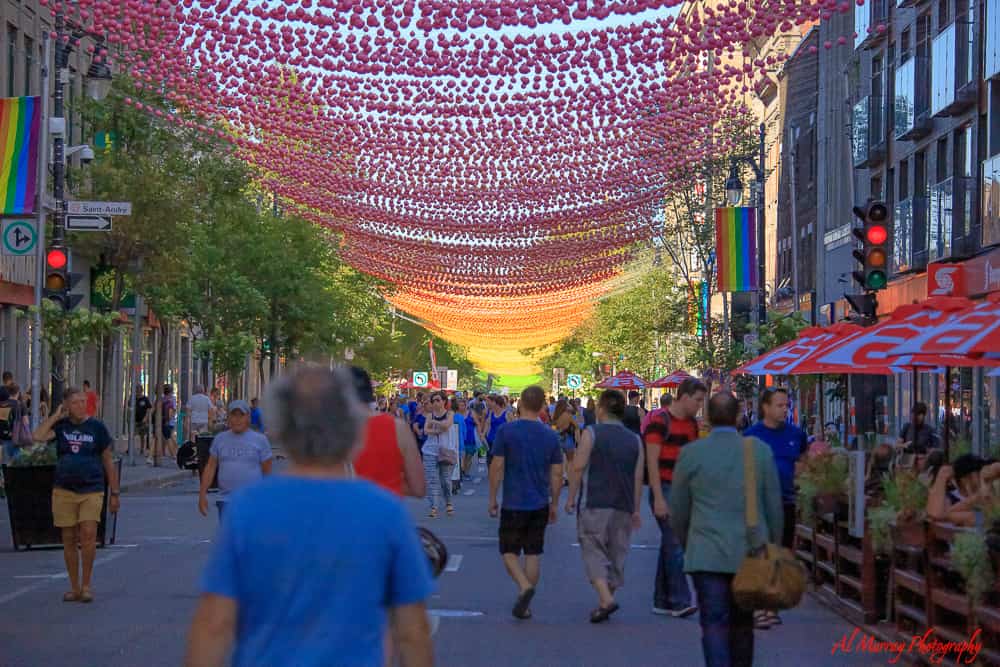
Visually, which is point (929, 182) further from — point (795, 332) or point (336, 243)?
point (336, 243)

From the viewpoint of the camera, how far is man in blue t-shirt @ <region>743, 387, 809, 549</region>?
14641 mm

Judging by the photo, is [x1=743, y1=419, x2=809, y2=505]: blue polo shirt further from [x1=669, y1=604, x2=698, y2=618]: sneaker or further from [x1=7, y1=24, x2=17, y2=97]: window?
[x1=7, y1=24, x2=17, y2=97]: window

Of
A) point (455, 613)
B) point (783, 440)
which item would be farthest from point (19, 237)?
point (783, 440)

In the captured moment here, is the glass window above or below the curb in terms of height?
above

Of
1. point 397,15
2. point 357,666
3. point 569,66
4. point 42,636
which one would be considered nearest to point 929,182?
point 569,66

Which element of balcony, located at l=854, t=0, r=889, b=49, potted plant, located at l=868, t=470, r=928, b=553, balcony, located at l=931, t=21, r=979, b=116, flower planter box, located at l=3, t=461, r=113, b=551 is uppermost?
balcony, located at l=854, t=0, r=889, b=49

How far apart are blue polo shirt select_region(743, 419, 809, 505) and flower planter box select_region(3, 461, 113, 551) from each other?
26.9 ft

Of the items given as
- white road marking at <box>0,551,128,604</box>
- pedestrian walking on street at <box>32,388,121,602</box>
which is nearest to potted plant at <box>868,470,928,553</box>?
pedestrian walking on street at <box>32,388,121,602</box>

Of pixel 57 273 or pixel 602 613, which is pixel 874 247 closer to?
pixel 602 613

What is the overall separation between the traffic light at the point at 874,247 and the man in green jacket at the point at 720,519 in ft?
33.9

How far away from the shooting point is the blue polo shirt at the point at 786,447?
1473cm

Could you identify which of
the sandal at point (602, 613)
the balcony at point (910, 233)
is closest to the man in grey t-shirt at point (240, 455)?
the sandal at point (602, 613)

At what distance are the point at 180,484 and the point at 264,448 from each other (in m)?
22.1

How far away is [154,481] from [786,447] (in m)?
22.7
